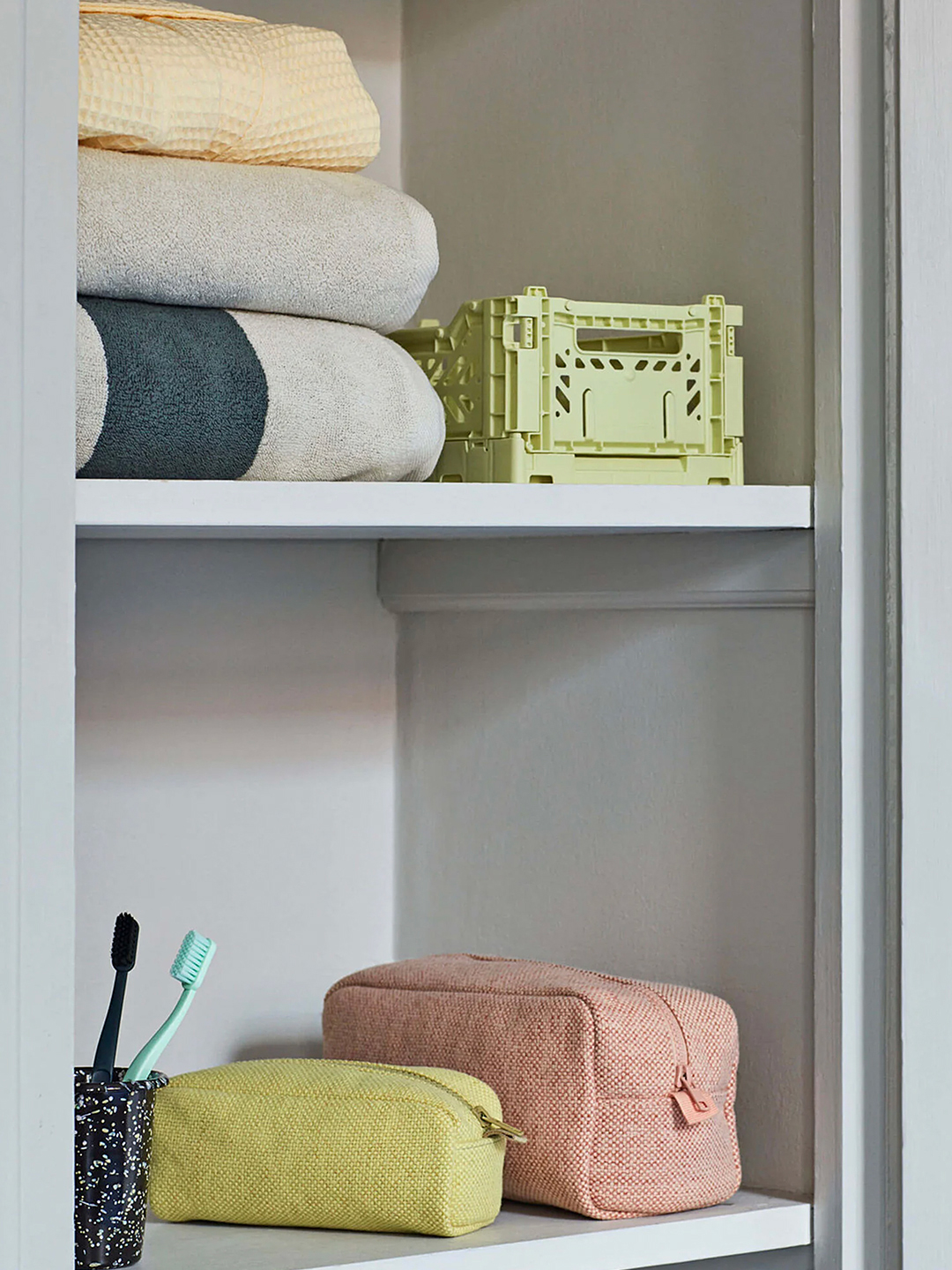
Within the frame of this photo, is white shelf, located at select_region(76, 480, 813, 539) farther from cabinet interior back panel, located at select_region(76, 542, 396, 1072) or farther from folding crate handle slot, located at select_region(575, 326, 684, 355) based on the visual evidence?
cabinet interior back panel, located at select_region(76, 542, 396, 1072)

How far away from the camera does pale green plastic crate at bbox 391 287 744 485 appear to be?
1.10 metres

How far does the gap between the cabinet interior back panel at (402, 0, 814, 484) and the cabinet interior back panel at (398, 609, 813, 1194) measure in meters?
0.15

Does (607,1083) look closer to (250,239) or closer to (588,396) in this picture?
(588,396)

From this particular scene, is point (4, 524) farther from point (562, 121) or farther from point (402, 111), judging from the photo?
point (402, 111)

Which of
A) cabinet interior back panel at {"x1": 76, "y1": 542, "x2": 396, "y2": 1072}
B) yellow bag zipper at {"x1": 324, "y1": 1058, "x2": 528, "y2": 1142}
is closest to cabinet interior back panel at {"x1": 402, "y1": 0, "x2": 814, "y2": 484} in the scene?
cabinet interior back panel at {"x1": 76, "y1": 542, "x2": 396, "y2": 1072}

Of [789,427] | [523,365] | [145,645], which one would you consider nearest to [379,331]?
[523,365]

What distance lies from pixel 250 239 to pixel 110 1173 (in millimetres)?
519

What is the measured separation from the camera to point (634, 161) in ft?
4.11

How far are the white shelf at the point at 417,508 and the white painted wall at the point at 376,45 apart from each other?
0.48 meters

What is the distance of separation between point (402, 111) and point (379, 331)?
463 millimetres

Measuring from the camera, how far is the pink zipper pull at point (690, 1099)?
1.08 meters

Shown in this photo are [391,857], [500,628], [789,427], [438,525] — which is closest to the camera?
[438,525]

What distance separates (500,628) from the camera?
4.49 ft

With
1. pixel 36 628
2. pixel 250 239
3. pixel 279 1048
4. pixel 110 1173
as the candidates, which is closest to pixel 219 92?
pixel 250 239
